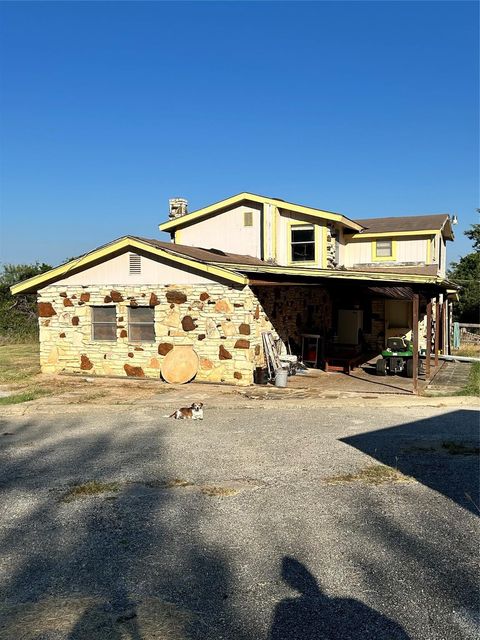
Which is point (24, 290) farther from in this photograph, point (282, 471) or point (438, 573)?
point (438, 573)

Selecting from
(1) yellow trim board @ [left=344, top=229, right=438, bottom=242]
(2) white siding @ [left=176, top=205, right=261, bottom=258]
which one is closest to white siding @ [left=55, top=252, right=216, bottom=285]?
(2) white siding @ [left=176, top=205, right=261, bottom=258]

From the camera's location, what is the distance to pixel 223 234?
2161cm

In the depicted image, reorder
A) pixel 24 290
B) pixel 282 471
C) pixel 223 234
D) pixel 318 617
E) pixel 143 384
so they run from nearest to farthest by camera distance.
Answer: pixel 318 617 → pixel 282 471 → pixel 143 384 → pixel 24 290 → pixel 223 234

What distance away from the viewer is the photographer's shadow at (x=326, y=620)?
153 inches

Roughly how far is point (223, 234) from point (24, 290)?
774 centimetres

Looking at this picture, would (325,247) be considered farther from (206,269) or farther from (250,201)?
(206,269)

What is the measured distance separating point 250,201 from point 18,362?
10325 mm

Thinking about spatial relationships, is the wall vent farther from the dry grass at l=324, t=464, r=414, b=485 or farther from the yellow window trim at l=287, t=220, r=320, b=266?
the dry grass at l=324, t=464, r=414, b=485

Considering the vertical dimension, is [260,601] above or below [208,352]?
below

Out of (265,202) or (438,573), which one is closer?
(438,573)

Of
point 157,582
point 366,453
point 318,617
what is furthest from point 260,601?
point 366,453

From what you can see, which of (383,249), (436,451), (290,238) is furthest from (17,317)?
(436,451)

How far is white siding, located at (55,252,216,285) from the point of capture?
51.4 feet

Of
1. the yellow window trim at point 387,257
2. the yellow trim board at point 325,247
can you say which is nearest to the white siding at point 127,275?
the yellow trim board at point 325,247
